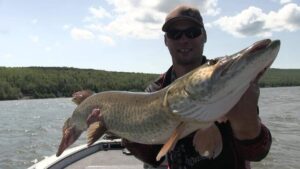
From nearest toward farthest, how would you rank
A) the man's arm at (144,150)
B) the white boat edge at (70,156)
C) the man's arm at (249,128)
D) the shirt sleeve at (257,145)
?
the man's arm at (249,128)
the shirt sleeve at (257,145)
the man's arm at (144,150)
the white boat edge at (70,156)

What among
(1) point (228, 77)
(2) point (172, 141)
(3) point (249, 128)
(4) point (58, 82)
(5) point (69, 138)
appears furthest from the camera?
(4) point (58, 82)

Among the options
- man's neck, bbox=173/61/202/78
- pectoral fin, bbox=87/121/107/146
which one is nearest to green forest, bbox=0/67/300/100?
pectoral fin, bbox=87/121/107/146

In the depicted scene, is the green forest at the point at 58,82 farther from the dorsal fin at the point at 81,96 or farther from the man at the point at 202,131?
the man at the point at 202,131

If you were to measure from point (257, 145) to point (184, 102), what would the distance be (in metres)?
0.61

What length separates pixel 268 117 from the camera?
24500 mm

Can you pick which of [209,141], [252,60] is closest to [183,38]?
[209,141]

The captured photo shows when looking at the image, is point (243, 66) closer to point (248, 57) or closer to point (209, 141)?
point (248, 57)

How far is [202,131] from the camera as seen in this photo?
2.52 metres

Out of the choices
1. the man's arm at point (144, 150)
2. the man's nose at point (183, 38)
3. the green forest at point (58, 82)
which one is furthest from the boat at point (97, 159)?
the green forest at point (58, 82)

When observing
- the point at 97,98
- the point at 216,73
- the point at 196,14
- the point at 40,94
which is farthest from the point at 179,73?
the point at 40,94

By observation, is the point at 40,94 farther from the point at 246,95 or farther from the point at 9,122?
the point at 246,95

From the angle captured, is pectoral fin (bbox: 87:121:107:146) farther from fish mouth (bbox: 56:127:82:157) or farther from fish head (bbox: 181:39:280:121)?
fish head (bbox: 181:39:280:121)

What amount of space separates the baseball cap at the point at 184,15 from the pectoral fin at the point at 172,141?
1060 mm

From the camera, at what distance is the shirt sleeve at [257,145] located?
2754mm
